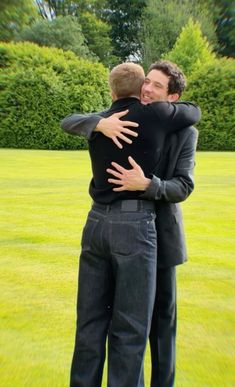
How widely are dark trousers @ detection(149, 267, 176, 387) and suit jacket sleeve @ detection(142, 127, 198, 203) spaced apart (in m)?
0.39

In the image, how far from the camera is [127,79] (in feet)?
8.94

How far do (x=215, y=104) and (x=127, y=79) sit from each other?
2569cm

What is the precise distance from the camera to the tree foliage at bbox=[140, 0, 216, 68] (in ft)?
171

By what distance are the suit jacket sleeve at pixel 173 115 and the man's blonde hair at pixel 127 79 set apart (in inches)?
4.5

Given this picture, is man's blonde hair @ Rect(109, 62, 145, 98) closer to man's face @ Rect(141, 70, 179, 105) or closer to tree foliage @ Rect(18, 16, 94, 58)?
man's face @ Rect(141, 70, 179, 105)

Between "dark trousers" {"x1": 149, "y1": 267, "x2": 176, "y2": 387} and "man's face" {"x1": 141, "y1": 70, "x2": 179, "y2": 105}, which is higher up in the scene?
"man's face" {"x1": 141, "y1": 70, "x2": 179, "y2": 105}

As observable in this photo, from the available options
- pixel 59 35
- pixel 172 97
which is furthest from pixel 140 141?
pixel 59 35

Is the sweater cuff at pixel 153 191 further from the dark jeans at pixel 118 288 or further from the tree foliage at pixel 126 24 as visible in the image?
the tree foliage at pixel 126 24

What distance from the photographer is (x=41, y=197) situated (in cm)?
1138

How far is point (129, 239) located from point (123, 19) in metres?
58.7

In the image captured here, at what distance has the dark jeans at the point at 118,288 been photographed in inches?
108

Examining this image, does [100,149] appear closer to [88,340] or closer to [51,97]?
[88,340]

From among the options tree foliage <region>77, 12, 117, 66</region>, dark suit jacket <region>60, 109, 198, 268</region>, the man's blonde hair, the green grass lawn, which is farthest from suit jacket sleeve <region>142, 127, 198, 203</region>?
tree foliage <region>77, 12, 117, 66</region>

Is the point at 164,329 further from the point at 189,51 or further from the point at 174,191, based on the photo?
the point at 189,51
